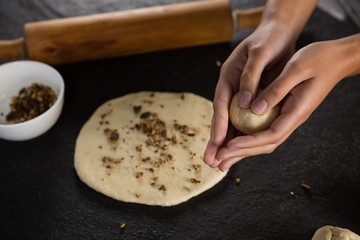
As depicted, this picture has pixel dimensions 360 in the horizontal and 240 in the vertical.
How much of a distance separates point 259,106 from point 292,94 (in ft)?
0.40

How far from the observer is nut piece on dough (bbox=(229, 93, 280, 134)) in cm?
110

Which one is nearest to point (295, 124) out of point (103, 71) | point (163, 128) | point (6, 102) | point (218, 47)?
point (163, 128)

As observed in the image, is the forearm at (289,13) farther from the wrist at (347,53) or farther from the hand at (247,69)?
the wrist at (347,53)

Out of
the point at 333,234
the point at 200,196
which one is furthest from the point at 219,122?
the point at 333,234

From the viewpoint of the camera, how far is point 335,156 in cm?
141

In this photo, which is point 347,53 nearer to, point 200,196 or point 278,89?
point 278,89

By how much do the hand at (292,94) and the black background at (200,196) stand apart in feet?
0.75

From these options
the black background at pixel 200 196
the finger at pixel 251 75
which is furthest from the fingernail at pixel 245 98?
the black background at pixel 200 196

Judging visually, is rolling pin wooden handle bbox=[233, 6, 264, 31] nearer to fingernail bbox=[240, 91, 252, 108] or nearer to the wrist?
the wrist

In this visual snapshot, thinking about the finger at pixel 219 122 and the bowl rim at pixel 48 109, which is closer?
the finger at pixel 219 122

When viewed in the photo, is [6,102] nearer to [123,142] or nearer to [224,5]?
[123,142]

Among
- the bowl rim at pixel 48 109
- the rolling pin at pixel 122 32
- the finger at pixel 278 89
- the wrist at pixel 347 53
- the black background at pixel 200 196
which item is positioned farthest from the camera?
the rolling pin at pixel 122 32

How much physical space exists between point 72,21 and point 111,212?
2.35 feet

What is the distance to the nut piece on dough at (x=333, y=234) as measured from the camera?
3.71 ft
